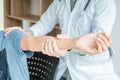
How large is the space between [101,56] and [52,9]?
54 centimetres

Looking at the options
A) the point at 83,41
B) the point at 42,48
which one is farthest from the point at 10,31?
the point at 83,41

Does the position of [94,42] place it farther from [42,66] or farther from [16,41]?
[42,66]

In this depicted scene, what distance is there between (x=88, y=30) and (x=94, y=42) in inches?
24.9

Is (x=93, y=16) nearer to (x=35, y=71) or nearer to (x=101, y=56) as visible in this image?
(x=101, y=56)

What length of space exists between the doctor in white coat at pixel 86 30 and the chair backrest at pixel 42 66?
10cm

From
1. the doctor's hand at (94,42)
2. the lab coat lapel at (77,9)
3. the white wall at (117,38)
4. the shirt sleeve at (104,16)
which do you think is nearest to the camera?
the doctor's hand at (94,42)

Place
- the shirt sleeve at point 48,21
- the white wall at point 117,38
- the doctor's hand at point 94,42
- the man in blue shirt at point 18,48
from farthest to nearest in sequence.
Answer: the white wall at point 117,38, the shirt sleeve at point 48,21, the man in blue shirt at point 18,48, the doctor's hand at point 94,42

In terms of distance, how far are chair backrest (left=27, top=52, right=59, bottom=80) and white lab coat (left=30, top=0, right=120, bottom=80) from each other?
10 cm

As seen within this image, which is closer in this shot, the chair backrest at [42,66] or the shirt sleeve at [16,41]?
the shirt sleeve at [16,41]

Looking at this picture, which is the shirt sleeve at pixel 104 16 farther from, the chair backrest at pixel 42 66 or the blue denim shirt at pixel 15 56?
the blue denim shirt at pixel 15 56

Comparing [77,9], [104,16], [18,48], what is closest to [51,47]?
[18,48]

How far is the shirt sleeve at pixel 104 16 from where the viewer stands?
121 cm

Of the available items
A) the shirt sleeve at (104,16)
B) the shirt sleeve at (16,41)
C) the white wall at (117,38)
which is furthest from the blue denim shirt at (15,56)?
the white wall at (117,38)

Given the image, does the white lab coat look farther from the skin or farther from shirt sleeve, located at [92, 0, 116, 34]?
the skin
